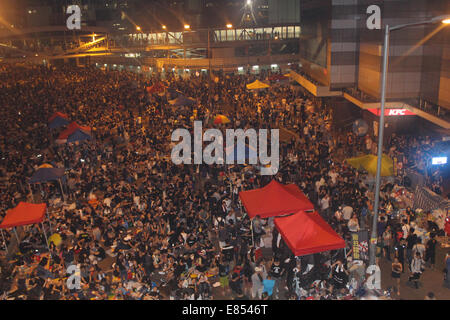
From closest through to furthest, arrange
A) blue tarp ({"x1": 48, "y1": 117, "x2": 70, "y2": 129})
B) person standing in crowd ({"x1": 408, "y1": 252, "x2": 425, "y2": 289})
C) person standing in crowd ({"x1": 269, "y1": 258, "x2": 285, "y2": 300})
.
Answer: person standing in crowd ({"x1": 408, "y1": 252, "x2": 425, "y2": 289}) → person standing in crowd ({"x1": 269, "y1": 258, "x2": 285, "y2": 300}) → blue tarp ({"x1": 48, "y1": 117, "x2": 70, "y2": 129})

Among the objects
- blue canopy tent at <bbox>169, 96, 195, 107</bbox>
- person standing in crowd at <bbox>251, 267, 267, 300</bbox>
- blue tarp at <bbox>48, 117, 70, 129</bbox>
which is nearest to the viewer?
person standing in crowd at <bbox>251, 267, 267, 300</bbox>

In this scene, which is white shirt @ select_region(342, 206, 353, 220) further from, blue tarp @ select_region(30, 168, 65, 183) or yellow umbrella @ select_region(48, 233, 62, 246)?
blue tarp @ select_region(30, 168, 65, 183)

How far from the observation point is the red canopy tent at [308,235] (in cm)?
1098

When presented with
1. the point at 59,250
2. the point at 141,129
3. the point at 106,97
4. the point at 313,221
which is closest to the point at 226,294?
the point at 313,221

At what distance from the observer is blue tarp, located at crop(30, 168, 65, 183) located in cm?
1812

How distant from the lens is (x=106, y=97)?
3856 centimetres

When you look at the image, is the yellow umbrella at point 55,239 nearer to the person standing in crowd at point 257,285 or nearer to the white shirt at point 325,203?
the person standing in crowd at point 257,285

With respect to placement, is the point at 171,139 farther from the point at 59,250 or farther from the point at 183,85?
the point at 183,85

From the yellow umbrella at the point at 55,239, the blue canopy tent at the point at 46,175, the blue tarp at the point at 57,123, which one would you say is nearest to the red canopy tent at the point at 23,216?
the yellow umbrella at the point at 55,239

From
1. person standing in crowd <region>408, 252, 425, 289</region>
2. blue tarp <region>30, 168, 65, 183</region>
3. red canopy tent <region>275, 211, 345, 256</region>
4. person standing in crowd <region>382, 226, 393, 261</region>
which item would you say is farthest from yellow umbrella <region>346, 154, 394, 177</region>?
blue tarp <region>30, 168, 65, 183</region>

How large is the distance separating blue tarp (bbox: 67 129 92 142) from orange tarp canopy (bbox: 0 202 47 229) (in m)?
9.45

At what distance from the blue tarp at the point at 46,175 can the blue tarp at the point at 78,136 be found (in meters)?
5.38

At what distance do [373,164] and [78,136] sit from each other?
1667 centimetres

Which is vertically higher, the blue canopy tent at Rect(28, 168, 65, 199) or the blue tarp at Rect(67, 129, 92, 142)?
the blue tarp at Rect(67, 129, 92, 142)
